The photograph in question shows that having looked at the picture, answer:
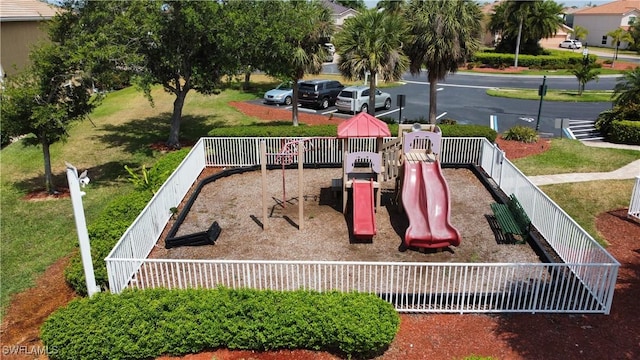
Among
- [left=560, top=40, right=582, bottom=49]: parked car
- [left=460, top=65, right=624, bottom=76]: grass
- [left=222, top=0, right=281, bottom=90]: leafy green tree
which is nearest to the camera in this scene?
[left=222, top=0, right=281, bottom=90]: leafy green tree

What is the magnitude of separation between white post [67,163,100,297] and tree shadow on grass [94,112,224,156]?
12.0 m

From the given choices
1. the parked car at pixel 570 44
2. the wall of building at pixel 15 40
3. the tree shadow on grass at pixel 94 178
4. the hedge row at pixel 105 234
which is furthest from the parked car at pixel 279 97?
the parked car at pixel 570 44

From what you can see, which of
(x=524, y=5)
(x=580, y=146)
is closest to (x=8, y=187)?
(x=580, y=146)

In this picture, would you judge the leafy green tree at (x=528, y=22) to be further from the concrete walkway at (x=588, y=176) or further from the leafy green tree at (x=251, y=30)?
the leafy green tree at (x=251, y=30)

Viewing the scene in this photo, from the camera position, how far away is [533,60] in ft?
154

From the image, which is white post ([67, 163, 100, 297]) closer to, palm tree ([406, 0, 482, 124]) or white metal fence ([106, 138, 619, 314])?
white metal fence ([106, 138, 619, 314])

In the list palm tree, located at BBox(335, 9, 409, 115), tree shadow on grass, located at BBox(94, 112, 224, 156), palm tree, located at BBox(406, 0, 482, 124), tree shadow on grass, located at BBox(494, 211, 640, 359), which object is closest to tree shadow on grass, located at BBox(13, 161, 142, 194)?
tree shadow on grass, located at BBox(94, 112, 224, 156)

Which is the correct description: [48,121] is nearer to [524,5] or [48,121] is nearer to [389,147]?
[389,147]

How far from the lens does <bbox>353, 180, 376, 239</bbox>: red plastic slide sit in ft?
39.4

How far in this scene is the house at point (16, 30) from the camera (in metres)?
28.3

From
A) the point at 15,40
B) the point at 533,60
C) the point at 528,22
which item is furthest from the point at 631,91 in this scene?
the point at 15,40

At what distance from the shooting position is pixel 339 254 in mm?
11547

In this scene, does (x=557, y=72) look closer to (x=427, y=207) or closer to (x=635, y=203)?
(x=635, y=203)

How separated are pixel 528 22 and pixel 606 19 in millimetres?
26310
